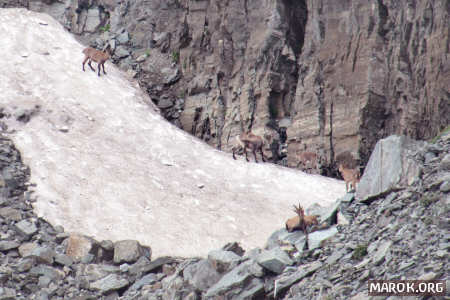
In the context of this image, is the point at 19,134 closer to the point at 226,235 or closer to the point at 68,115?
the point at 68,115

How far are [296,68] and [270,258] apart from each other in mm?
12955

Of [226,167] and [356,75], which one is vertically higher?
[356,75]

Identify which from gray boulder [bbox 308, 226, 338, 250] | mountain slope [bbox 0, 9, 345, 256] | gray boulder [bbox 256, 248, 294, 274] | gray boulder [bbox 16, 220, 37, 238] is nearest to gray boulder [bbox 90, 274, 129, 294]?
mountain slope [bbox 0, 9, 345, 256]

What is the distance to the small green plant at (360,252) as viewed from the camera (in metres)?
9.20

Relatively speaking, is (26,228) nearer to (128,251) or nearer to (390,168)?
(128,251)

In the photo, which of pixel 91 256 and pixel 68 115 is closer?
pixel 91 256

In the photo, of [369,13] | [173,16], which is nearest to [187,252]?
[369,13]

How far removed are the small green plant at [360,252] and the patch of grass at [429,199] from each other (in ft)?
4.17

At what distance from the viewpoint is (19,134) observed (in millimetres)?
18484

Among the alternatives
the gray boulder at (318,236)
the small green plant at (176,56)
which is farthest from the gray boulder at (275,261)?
the small green plant at (176,56)

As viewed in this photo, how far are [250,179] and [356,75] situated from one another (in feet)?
17.4

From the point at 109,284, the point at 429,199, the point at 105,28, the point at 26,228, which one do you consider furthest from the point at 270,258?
the point at 105,28

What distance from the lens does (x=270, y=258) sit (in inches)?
392

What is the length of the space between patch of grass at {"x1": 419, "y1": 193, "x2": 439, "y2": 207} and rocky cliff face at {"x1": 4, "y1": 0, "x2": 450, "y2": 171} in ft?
30.5
